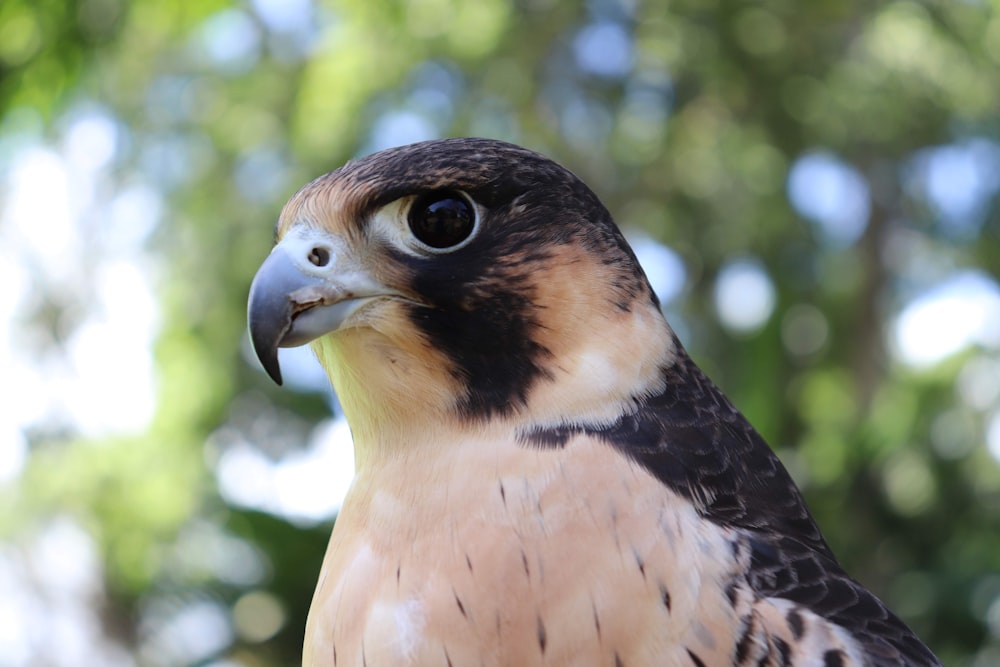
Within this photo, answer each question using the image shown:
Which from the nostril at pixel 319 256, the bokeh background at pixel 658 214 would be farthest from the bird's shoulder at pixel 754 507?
the bokeh background at pixel 658 214

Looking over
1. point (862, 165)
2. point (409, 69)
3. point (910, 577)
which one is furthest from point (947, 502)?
point (409, 69)

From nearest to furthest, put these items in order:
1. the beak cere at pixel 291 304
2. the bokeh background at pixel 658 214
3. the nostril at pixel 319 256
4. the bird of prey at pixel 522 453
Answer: the bird of prey at pixel 522 453
the beak cere at pixel 291 304
the nostril at pixel 319 256
the bokeh background at pixel 658 214

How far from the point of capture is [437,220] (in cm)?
186

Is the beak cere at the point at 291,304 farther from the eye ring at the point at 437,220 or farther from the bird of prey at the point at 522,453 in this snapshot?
the eye ring at the point at 437,220

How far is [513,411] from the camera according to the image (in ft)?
5.83

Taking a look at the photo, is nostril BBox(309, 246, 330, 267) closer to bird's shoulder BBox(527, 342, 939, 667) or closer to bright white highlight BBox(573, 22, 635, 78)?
bird's shoulder BBox(527, 342, 939, 667)

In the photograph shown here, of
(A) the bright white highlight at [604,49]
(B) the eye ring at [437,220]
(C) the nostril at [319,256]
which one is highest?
(A) the bright white highlight at [604,49]

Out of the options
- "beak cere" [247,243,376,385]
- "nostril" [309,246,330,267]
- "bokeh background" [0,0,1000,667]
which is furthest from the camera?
"bokeh background" [0,0,1000,667]

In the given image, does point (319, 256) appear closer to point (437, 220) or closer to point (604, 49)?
point (437, 220)

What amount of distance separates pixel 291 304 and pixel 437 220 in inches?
13.2

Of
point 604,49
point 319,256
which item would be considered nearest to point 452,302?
point 319,256

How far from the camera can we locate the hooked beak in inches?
68.3

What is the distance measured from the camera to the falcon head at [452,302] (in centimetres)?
179

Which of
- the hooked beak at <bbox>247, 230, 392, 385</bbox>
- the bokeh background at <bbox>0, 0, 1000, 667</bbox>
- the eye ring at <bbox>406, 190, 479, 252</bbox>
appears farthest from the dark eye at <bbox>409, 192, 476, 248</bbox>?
the bokeh background at <bbox>0, 0, 1000, 667</bbox>
